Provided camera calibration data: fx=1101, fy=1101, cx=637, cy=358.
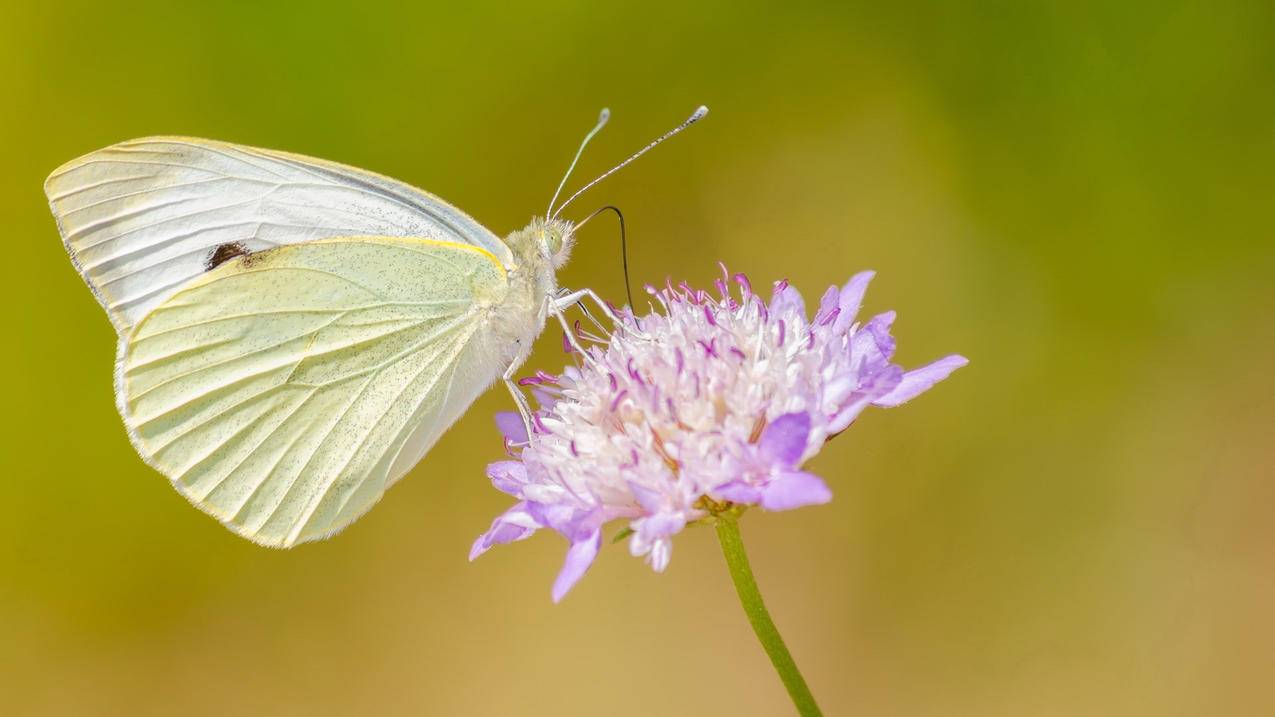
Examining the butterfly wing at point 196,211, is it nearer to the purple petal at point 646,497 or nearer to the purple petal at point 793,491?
the purple petal at point 646,497

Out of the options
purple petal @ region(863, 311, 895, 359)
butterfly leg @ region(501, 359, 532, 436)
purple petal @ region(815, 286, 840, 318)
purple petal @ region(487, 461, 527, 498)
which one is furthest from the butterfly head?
purple petal @ region(863, 311, 895, 359)

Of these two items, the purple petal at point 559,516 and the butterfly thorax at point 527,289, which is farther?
the butterfly thorax at point 527,289

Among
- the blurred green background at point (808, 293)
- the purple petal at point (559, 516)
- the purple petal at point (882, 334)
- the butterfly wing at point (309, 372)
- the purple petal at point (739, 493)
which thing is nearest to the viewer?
the purple petal at point (739, 493)

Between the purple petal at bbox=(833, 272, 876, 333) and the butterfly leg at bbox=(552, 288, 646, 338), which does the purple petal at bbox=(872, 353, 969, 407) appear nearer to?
the purple petal at bbox=(833, 272, 876, 333)

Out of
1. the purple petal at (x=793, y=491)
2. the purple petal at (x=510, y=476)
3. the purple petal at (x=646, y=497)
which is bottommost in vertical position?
the purple petal at (x=793, y=491)

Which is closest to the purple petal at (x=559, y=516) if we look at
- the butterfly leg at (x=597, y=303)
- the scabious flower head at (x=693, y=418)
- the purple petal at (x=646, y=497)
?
the scabious flower head at (x=693, y=418)

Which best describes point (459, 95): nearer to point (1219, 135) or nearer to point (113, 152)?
point (113, 152)

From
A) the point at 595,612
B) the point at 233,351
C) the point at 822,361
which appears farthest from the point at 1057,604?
the point at 233,351
